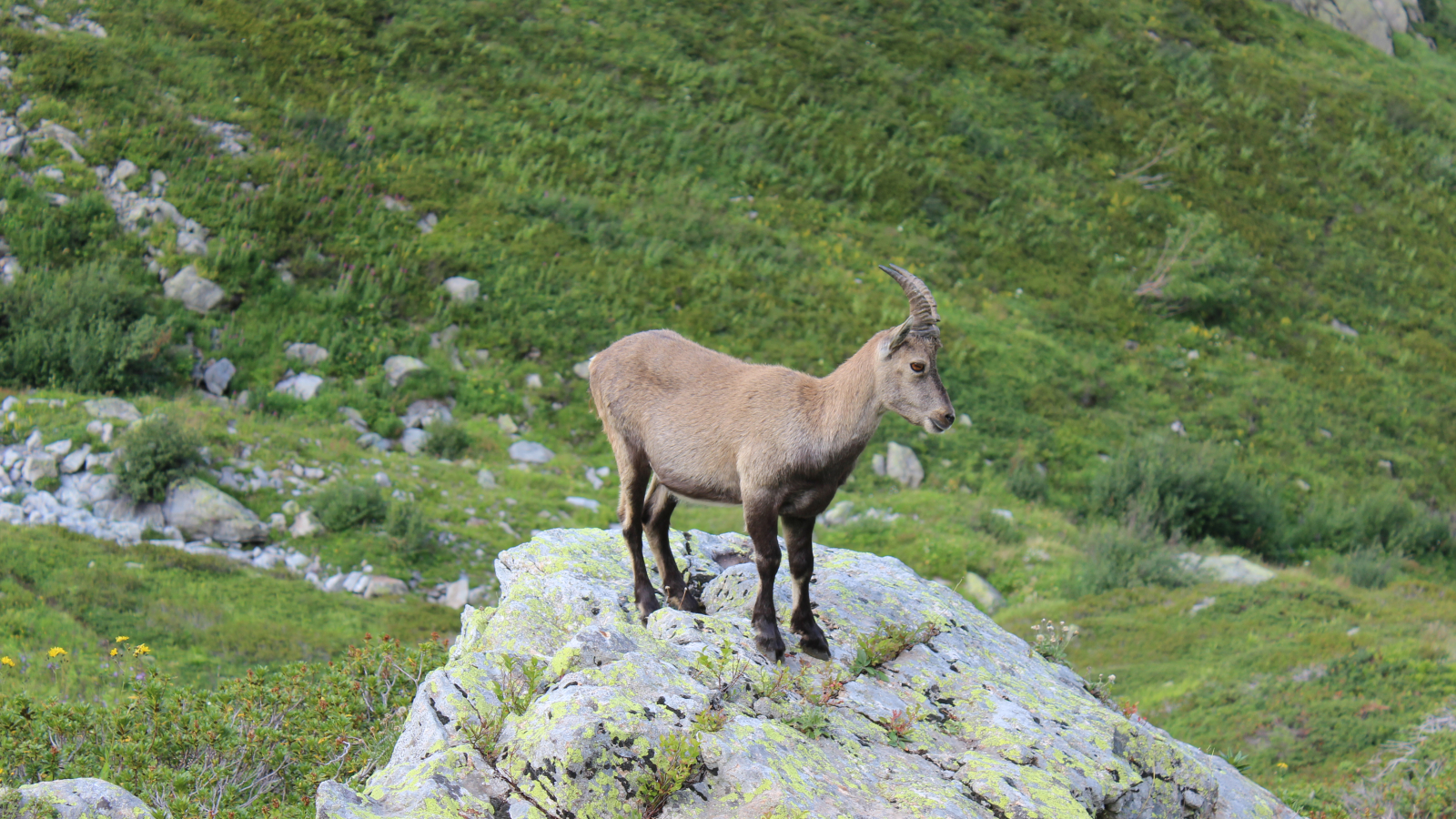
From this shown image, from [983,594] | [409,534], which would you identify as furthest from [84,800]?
[983,594]

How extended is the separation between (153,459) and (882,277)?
20.5 m

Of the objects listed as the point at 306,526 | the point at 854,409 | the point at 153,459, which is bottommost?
the point at 306,526

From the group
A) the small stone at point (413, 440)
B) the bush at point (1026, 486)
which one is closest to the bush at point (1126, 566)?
the bush at point (1026, 486)

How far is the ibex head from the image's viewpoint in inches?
284

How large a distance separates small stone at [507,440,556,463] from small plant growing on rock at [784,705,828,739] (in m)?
15.4

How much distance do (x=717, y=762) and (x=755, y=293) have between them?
22.0 meters

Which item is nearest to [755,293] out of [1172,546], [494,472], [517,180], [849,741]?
[517,180]

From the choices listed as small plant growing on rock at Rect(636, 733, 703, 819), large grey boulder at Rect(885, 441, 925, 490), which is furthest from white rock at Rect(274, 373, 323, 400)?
small plant growing on rock at Rect(636, 733, 703, 819)

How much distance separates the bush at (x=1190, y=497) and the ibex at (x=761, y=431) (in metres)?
16.9

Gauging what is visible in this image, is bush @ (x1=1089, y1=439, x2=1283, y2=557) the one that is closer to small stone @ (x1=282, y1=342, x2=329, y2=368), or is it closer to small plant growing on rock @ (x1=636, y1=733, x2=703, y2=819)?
small stone @ (x1=282, y1=342, x2=329, y2=368)

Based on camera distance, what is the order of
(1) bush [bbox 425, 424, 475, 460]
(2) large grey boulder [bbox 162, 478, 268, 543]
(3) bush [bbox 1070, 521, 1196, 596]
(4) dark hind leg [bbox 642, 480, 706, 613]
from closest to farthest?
(4) dark hind leg [bbox 642, 480, 706, 613]
(2) large grey boulder [bbox 162, 478, 268, 543]
(3) bush [bbox 1070, 521, 1196, 596]
(1) bush [bbox 425, 424, 475, 460]

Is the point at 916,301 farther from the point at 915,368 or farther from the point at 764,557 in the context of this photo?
the point at 764,557

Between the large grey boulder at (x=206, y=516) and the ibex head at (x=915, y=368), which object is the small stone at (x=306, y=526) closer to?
the large grey boulder at (x=206, y=516)

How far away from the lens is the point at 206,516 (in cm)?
1609
